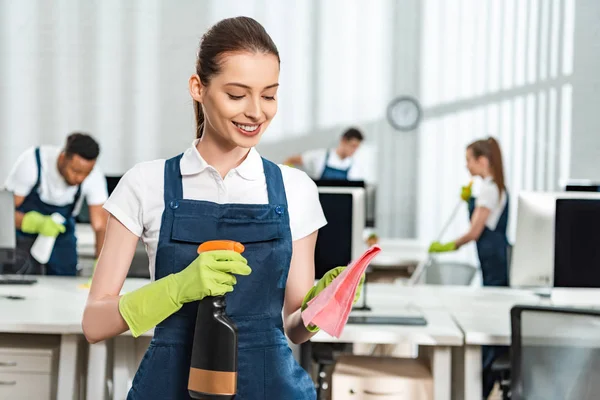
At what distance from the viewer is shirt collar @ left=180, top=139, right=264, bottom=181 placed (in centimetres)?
146

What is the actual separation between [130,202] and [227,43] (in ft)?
0.97

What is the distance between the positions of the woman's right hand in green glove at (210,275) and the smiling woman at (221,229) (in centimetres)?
4

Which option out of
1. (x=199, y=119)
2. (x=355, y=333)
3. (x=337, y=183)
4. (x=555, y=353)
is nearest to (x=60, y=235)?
(x=337, y=183)

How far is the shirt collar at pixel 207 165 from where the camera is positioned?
1.46 meters

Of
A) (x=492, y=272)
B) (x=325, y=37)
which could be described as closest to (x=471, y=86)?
(x=325, y=37)

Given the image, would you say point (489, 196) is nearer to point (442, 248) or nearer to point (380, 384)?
point (442, 248)

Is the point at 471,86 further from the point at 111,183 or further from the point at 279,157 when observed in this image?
the point at 111,183

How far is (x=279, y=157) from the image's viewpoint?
8.05 metres

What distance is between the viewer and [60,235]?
450cm

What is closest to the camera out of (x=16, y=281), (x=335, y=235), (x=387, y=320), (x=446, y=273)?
(x=387, y=320)

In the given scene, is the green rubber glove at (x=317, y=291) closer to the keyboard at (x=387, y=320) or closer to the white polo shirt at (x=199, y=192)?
the white polo shirt at (x=199, y=192)

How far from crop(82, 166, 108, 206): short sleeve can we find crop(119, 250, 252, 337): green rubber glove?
129 inches

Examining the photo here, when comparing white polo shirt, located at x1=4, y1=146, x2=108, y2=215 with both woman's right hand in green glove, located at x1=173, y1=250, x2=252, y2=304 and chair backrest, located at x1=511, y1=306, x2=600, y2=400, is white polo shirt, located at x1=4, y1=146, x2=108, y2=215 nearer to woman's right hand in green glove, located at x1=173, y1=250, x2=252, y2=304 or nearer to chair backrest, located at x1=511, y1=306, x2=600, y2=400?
chair backrest, located at x1=511, y1=306, x2=600, y2=400

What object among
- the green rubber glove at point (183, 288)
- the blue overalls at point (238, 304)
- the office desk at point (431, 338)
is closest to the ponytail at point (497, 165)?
the office desk at point (431, 338)
